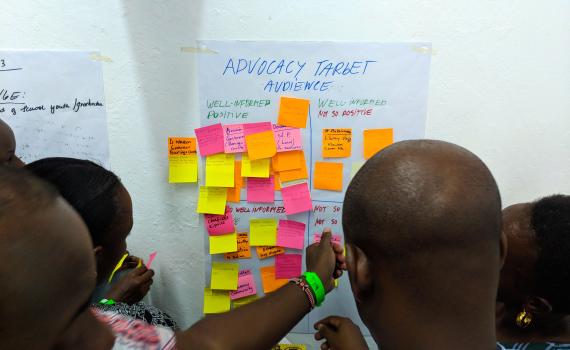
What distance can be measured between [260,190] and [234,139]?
188 mm

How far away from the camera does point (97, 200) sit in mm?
895

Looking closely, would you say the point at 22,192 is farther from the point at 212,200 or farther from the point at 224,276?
the point at 224,276

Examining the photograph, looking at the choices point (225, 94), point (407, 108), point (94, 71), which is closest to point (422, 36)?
point (407, 108)

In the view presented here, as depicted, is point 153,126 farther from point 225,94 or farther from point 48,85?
point 48,85

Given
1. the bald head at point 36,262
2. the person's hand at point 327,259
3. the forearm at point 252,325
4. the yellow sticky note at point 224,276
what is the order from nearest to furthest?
the bald head at point 36,262, the forearm at point 252,325, the person's hand at point 327,259, the yellow sticky note at point 224,276

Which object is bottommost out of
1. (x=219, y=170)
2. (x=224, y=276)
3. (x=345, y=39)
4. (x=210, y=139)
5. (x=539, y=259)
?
(x=224, y=276)

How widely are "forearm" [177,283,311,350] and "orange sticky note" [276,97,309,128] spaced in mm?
511

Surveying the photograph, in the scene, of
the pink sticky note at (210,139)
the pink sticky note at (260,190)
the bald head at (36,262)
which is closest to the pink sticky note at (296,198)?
the pink sticky note at (260,190)

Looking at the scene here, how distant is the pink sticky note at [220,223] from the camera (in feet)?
4.29

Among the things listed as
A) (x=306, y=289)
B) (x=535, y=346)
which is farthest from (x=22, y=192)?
(x=535, y=346)

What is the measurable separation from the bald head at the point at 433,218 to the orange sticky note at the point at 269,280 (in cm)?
75

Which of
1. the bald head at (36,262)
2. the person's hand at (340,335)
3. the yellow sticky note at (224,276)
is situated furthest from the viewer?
the yellow sticky note at (224,276)

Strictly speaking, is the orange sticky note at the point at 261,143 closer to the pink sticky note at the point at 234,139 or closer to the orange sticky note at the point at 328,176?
the pink sticky note at the point at 234,139

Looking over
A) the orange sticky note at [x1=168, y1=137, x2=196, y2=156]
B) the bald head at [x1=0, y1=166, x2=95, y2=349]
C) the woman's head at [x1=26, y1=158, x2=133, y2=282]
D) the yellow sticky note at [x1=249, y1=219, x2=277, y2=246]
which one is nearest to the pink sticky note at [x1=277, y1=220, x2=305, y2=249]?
the yellow sticky note at [x1=249, y1=219, x2=277, y2=246]
